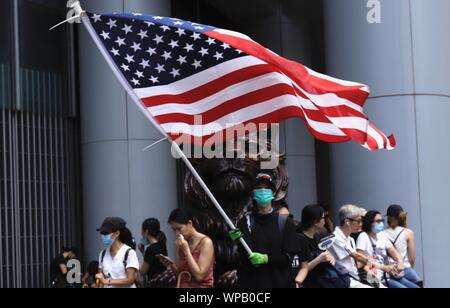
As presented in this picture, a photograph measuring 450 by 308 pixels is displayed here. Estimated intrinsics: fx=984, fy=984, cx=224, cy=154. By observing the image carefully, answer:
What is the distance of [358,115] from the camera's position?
32.5 feet

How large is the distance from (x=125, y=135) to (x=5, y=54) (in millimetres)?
2430

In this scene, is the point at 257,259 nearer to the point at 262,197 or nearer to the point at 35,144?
the point at 262,197

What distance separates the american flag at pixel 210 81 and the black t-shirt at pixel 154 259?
63.8 inches

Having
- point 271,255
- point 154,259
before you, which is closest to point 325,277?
point 271,255

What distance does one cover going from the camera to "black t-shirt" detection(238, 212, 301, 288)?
8.82m

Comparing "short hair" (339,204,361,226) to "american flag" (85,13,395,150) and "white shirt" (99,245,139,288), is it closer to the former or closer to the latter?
"american flag" (85,13,395,150)

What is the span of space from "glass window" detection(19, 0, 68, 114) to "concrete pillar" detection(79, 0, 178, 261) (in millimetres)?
882

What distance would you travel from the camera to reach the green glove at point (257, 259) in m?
8.65

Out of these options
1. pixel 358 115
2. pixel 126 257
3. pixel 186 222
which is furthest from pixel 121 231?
pixel 358 115

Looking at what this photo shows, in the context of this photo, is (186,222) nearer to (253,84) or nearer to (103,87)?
(253,84)

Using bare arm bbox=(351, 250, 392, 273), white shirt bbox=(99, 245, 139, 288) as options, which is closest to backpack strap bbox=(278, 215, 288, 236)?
bare arm bbox=(351, 250, 392, 273)

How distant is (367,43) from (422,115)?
1.46 meters
